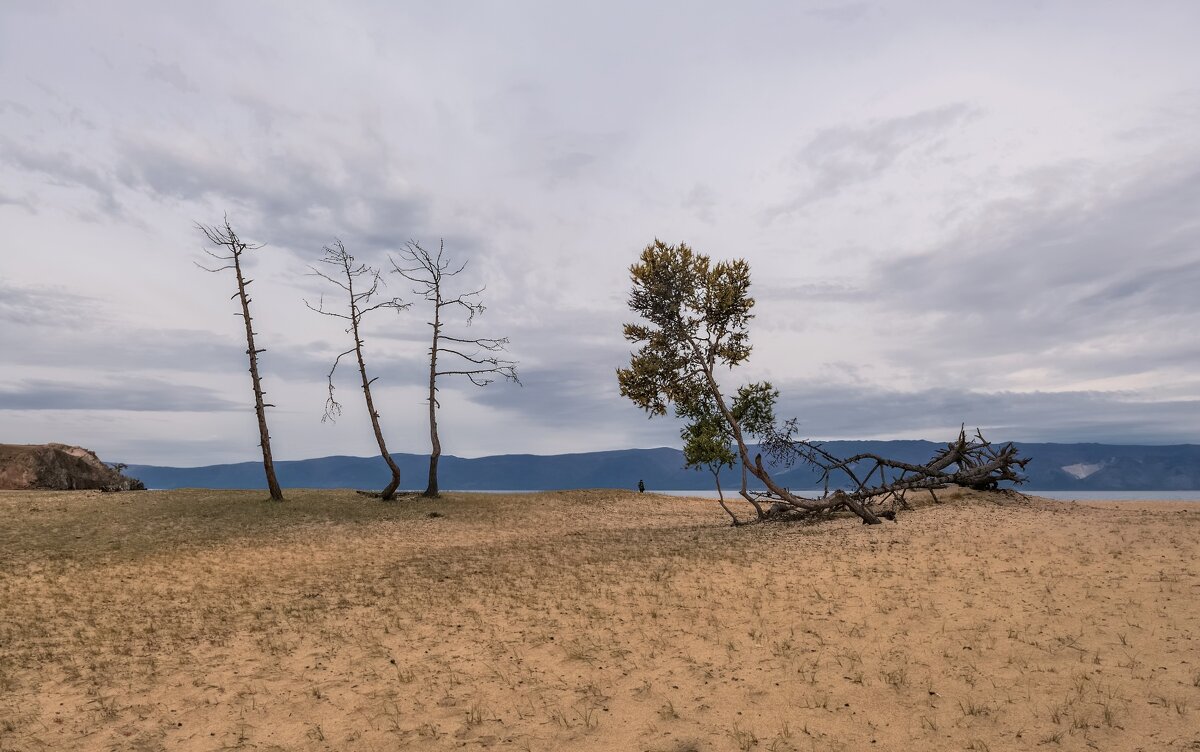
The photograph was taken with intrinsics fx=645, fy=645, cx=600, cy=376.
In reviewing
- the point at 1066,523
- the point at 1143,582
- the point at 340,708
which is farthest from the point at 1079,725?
the point at 1066,523

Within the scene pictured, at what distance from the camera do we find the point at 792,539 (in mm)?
20375

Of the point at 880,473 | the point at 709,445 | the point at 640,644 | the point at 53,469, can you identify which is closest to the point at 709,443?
the point at 709,445

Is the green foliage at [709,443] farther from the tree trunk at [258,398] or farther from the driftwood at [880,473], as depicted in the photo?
the tree trunk at [258,398]

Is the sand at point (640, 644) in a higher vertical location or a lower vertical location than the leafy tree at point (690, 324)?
lower

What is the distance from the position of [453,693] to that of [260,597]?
8711 mm

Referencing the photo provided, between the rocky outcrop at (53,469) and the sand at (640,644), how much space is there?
22.4m

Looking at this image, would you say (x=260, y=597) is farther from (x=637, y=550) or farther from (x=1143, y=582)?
(x=1143, y=582)

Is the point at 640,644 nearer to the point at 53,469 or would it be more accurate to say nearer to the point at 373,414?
the point at 373,414

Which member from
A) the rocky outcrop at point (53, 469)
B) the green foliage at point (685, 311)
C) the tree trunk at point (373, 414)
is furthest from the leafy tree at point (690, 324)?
the rocky outcrop at point (53, 469)

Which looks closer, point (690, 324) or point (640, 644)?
point (640, 644)

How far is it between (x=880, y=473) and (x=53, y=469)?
46.2m

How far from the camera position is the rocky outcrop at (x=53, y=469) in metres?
37.8

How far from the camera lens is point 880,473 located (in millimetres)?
26375

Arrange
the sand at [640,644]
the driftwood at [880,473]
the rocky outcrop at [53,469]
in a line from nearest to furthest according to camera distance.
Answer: the sand at [640,644]
the driftwood at [880,473]
the rocky outcrop at [53,469]
